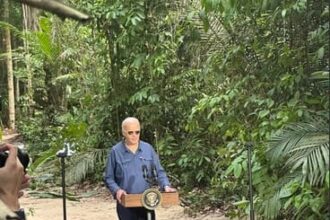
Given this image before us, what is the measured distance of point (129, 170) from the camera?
14.3ft

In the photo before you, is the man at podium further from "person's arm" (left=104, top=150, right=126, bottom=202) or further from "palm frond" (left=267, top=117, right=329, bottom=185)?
"palm frond" (left=267, top=117, right=329, bottom=185)

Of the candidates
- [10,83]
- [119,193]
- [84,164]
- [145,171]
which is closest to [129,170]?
[145,171]

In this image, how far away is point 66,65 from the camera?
12484mm

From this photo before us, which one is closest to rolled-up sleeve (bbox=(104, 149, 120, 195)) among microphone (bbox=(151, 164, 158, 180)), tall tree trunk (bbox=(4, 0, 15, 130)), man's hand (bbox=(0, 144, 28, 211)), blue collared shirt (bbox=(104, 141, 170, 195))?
blue collared shirt (bbox=(104, 141, 170, 195))

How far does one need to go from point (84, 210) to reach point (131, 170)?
4461 millimetres

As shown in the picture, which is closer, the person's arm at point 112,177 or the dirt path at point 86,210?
the person's arm at point 112,177

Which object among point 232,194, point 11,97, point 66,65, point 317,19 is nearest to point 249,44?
point 317,19

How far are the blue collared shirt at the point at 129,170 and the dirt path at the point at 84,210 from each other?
10.0ft

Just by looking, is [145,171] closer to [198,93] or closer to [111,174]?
[111,174]

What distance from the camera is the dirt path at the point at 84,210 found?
789 cm

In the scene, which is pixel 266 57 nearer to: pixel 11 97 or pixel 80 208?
pixel 80 208

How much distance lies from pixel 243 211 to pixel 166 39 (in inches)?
136

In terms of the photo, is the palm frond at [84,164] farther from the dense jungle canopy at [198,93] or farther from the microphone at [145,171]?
the microphone at [145,171]

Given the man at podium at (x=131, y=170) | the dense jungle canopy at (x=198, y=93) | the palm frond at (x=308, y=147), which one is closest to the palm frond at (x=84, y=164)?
the dense jungle canopy at (x=198, y=93)
